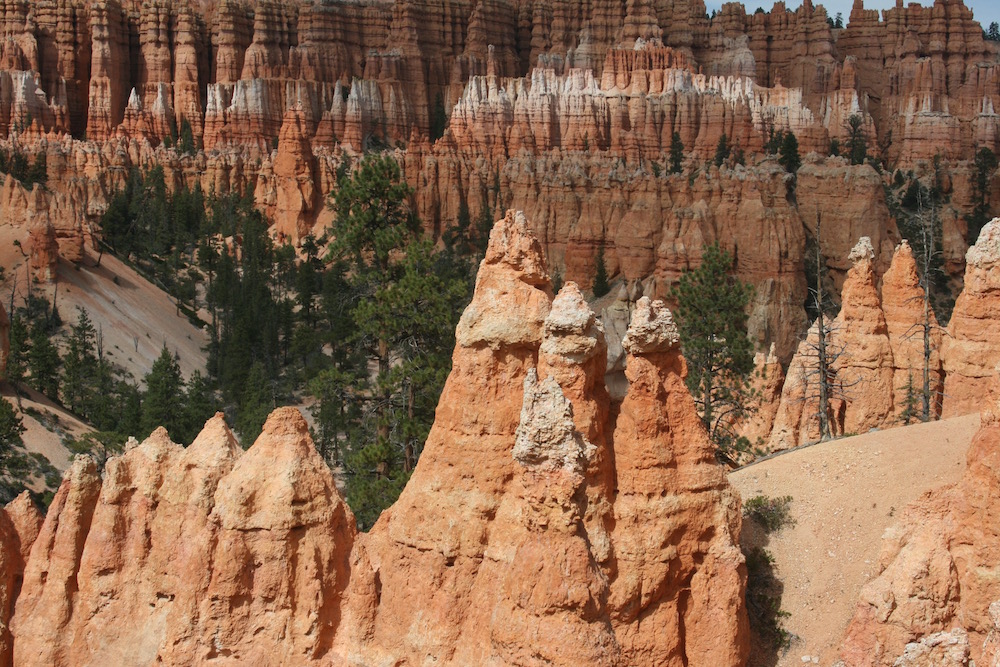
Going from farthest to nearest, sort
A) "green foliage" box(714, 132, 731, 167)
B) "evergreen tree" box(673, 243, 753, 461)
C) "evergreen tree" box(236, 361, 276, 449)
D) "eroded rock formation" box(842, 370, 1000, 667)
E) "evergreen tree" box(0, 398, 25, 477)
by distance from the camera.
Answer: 1. "green foliage" box(714, 132, 731, 167)
2. "evergreen tree" box(236, 361, 276, 449)
3. "evergreen tree" box(0, 398, 25, 477)
4. "evergreen tree" box(673, 243, 753, 461)
5. "eroded rock formation" box(842, 370, 1000, 667)

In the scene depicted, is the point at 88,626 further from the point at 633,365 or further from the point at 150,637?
the point at 633,365

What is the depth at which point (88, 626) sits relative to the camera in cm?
1340

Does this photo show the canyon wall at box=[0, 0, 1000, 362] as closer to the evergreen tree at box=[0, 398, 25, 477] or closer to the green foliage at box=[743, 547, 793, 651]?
the evergreen tree at box=[0, 398, 25, 477]

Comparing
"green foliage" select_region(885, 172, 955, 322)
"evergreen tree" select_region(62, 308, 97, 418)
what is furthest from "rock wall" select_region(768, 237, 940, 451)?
"green foliage" select_region(885, 172, 955, 322)

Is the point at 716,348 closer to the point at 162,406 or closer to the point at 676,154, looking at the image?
the point at 162,406

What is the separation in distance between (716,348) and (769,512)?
12.0 metres

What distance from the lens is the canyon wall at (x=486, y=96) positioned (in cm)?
7131

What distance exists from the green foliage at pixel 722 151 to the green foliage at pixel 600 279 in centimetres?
1406

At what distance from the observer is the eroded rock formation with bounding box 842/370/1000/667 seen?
1051 centimetres

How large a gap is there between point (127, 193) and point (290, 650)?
65.6m

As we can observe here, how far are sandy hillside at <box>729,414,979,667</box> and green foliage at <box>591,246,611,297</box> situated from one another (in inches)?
1650

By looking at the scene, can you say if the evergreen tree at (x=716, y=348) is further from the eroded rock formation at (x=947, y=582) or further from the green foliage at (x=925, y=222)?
the green foliage at (x=925, y=222)

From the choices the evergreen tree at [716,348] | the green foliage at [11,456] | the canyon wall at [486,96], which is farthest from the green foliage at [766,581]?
the canyon wall at [486,96]

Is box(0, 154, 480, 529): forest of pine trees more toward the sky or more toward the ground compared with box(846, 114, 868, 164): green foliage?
more toward the ground
